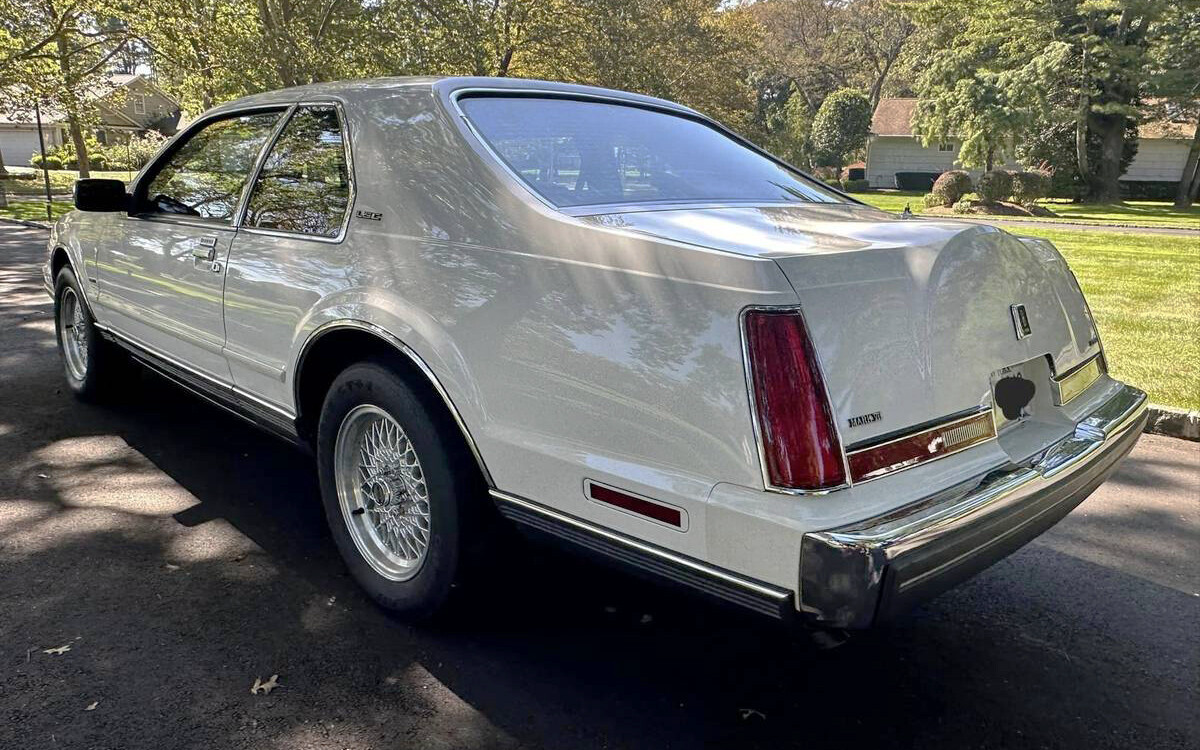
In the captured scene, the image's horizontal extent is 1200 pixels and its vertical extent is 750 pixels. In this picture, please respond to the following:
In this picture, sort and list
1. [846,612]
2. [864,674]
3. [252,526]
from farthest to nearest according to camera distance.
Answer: [252,526] < [864,674] < [846,612]

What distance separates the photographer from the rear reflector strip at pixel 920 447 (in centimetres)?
204

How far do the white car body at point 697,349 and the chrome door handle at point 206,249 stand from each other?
0.58m

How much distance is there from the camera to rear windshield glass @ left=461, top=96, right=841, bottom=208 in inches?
110

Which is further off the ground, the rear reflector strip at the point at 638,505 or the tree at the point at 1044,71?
the tree at the point at 1044,71

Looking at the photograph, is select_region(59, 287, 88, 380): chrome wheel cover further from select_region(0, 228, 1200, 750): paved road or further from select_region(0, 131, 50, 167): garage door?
select_region(0, 131, 50, 167): garage door

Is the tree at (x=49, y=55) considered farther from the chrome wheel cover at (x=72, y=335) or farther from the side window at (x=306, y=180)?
the side window at (x=306, y=180)

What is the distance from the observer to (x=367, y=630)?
2928 millimetres

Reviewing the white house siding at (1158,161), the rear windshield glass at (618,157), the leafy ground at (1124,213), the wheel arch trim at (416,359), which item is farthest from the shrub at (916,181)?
the wheel arch trim at (416,359)

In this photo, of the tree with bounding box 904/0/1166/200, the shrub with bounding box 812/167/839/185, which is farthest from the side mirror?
the shrub with bounding box 812/167/839/185

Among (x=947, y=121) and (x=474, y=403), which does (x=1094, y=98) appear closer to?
(x=947, y=121)

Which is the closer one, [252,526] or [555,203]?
[555,203]

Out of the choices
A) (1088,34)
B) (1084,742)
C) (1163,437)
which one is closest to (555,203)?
(1084,742)

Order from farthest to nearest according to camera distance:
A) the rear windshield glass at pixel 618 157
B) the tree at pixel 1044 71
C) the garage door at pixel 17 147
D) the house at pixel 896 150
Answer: the garage door at pixel 17 147 < the house at pixel 896 150 < the tree at pixel 1044 71 < the rear windshield glass at pixel 618 157

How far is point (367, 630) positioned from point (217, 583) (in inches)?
27.9
